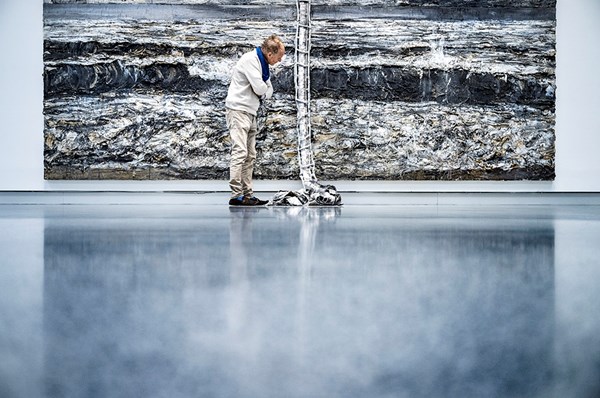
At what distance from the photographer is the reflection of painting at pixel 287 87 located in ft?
22.5

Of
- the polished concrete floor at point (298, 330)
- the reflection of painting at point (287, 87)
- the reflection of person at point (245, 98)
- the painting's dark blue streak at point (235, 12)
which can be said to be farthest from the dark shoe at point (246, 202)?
the polished concrete floor at point (298, 330)

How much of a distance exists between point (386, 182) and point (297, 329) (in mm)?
6195

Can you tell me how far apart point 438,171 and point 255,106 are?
2016 mm

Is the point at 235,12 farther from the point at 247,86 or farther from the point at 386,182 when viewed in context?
the point at 386,182

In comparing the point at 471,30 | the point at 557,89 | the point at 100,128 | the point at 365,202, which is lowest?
the point at 365,202

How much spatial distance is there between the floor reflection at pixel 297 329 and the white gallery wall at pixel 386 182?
5647mm

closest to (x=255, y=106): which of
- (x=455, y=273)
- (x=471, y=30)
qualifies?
(x=471, y=30)

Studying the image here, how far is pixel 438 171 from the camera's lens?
691 centimetres

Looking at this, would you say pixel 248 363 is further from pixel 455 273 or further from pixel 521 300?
pixel 455 273

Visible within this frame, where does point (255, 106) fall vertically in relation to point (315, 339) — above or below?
above

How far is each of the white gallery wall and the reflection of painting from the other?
0.12 meters

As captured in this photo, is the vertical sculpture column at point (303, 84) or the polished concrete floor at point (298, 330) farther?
the vertical sculpture column at point (303, 84)

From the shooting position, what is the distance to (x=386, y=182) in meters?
6.93

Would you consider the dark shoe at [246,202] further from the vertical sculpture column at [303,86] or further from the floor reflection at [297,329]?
the floor reflection at [297,329]
